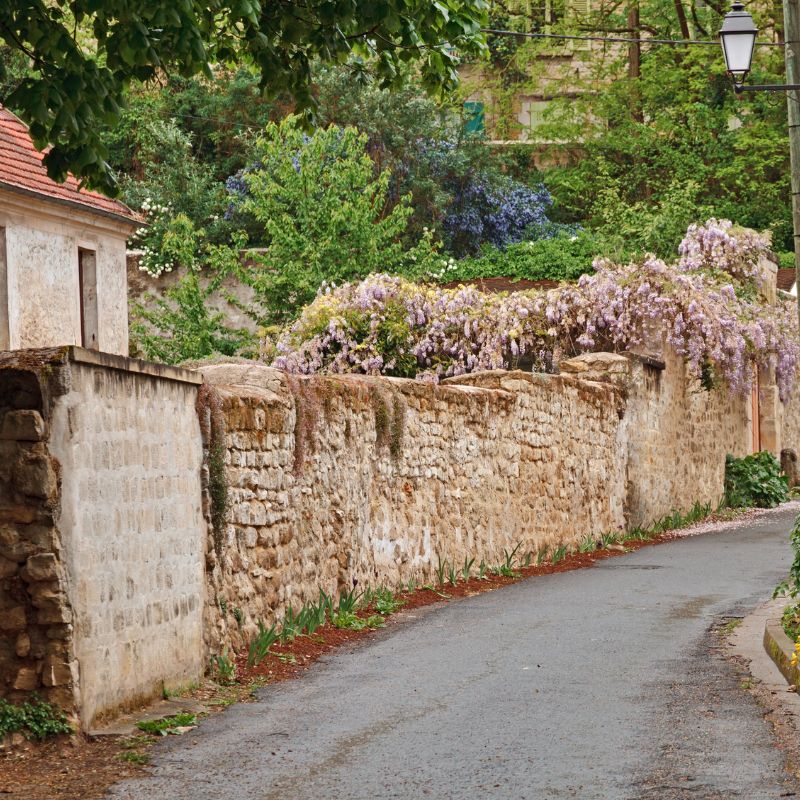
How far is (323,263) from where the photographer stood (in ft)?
83.1

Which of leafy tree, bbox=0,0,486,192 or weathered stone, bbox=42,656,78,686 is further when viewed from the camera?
leafy tree, bbox=0,0,486,192

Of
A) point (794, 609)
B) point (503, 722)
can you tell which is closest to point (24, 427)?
point (503, 722)

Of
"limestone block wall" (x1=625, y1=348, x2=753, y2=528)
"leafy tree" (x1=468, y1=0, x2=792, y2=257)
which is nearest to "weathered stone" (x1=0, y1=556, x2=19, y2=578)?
"limestone block wall" (x1=625, y1=348, x2=753, y2=528)

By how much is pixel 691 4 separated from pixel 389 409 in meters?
29.9

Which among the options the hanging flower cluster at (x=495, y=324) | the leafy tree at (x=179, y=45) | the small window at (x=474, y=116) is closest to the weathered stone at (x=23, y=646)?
the leafy tree at (x=179, y=45)

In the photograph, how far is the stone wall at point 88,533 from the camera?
6824 millimetres

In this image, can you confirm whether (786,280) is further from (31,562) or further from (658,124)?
(31,562)

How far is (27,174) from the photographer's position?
58.5 feet

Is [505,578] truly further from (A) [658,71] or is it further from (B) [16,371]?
(A) [658,71]

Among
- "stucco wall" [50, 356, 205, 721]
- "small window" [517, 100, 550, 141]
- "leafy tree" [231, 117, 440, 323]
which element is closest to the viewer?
"stucco wall" [50, 356, 205, 721]

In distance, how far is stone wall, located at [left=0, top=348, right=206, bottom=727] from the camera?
6.82 meters

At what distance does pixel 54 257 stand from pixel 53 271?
19 cm

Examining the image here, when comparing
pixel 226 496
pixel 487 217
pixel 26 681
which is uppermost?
pixel 487 217

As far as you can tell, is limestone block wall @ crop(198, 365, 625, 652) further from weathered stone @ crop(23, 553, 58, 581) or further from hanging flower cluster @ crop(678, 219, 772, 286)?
hanging flower cluster @ crop(678, 219, 772, 286)
